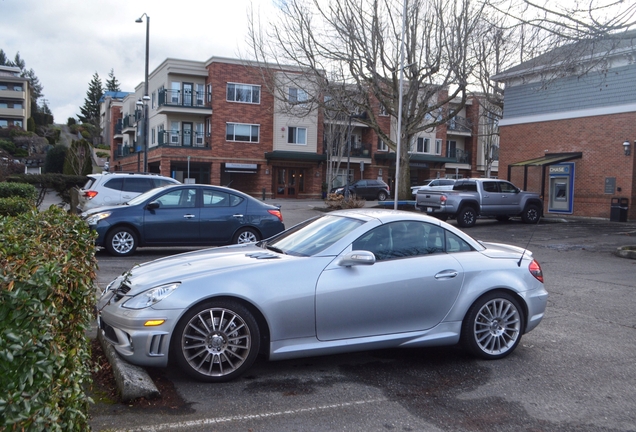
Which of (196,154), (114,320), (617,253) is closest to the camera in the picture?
(114,320)

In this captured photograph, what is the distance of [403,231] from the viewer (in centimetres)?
596

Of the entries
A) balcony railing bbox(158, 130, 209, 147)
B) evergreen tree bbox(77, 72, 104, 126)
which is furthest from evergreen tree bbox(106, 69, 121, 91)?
balcony railing bbox(158, 130, 209, 147)

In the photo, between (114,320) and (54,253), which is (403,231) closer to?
(114,320)

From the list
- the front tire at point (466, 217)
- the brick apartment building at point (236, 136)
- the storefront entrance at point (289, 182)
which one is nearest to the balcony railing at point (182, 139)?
the brick apartment building at point (236, 136)

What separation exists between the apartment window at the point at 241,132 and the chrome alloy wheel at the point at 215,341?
4172 centimetres

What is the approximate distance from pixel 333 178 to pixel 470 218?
2619 centimetres

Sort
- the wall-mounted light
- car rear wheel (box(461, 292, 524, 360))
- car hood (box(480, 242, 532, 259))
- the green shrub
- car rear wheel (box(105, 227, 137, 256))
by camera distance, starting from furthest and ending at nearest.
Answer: the wall-mounted light → the green shrub → car rear wheel (box(105, 227, 137, 256)) → car hood (box(480, 242, 532, 259)) → car rear wheel (box(461, 292, 524, 360))

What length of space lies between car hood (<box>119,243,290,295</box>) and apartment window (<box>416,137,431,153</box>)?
50.3 meters

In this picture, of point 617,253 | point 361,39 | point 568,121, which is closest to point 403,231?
point 617,253

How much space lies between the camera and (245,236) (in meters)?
13.3

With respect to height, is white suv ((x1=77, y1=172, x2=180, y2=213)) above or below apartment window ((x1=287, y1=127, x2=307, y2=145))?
below

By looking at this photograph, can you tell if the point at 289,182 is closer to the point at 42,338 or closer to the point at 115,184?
the point at 115,184

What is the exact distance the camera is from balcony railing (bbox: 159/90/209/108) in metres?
45.1

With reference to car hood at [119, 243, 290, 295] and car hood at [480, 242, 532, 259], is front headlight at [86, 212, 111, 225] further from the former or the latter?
car hood at [480, 242, 532, 259]
